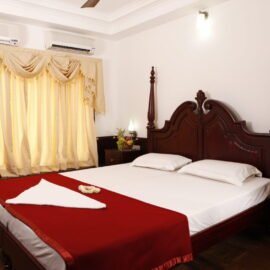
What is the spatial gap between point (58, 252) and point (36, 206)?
2.09 ft

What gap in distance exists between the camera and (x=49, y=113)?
3664 mm

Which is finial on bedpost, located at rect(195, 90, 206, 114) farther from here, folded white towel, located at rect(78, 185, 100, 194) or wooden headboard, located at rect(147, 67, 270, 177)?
folded white towel, located at rect(78, 185, 100, 194)

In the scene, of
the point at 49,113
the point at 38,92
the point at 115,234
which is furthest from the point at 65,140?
the point at 115,234

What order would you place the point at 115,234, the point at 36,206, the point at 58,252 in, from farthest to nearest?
the point at 36,206, the point at 115,234, the point at 58,252

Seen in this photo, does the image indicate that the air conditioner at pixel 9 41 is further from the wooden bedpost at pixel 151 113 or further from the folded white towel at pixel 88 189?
the folded white towel at pixel 88 189

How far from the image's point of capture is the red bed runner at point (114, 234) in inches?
50.6

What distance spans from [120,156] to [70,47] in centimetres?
153

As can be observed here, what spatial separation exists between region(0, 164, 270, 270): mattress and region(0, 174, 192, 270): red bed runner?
67 mm

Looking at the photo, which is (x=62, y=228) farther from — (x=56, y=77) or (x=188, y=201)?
(x=56, y=77)

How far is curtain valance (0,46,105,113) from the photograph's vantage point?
3.31 meters

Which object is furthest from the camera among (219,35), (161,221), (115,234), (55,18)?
(55,18)

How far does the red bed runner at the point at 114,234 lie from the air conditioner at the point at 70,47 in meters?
2.27

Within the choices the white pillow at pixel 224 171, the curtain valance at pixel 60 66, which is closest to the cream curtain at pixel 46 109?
the curtain valance at pixel 60 66

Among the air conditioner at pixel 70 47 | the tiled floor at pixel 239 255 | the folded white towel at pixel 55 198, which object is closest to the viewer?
the folded white towel at pixel 55 198
